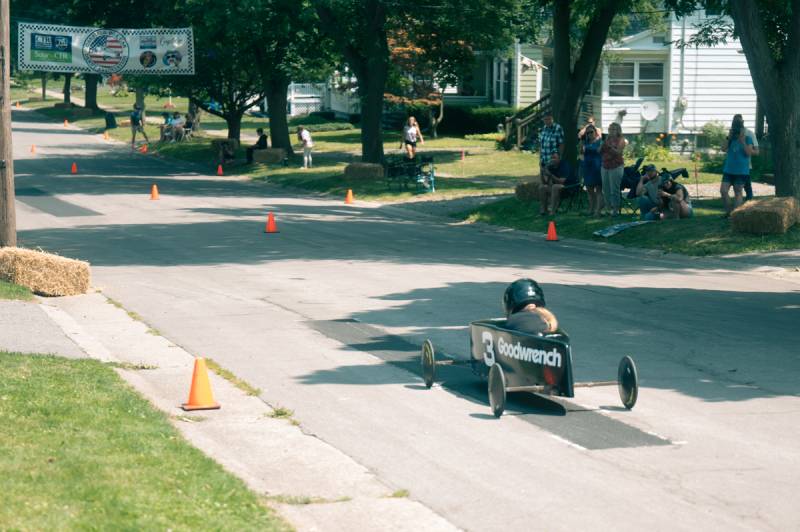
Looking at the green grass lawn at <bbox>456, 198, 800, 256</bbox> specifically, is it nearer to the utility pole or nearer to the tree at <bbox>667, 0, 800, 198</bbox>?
the tree at <bbox>667, 0, 800, 198</bbox>

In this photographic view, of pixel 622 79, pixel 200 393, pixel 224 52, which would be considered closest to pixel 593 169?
pixel 200 393

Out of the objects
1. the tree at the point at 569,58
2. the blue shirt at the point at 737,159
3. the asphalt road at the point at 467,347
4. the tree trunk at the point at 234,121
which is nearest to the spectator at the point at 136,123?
the tree trunk at the point at 234,121

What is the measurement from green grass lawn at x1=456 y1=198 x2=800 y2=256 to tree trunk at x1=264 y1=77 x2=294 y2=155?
2035cm

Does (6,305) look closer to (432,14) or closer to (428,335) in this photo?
(428,335)

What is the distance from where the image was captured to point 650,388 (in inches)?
450

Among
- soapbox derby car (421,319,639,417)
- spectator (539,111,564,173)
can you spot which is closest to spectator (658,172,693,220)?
spectator (539,111,564,173)

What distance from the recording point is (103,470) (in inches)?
316

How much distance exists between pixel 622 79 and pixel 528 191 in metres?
20.2

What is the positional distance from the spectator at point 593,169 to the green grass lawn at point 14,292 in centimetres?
1224

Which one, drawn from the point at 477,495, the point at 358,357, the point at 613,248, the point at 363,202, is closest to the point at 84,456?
the point at 477,495

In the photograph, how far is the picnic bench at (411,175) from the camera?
35.0m

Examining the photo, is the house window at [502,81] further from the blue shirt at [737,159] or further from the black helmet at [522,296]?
the black helmet at [522,296]

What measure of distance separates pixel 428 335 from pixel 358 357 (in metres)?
1.51

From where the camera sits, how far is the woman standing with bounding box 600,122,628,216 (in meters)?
24.3
